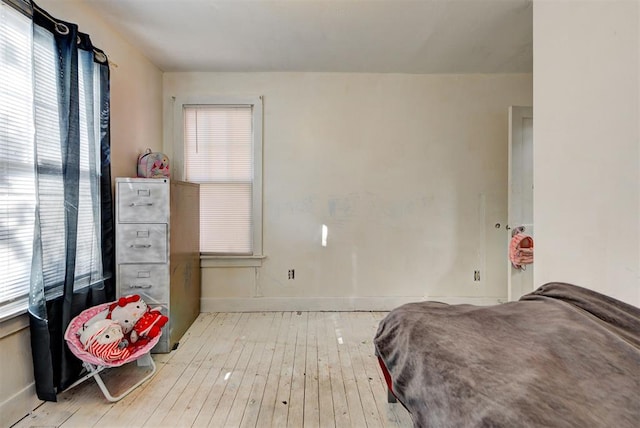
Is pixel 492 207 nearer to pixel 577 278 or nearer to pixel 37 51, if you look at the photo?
pixel 577 278

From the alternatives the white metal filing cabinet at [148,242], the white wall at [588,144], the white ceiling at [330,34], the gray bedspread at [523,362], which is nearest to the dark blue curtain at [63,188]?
the white metal filing cabinet at [148,242]

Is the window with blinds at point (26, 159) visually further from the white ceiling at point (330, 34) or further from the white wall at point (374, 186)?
the white wall at point (374, 186)

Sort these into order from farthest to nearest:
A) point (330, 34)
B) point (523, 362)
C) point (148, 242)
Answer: point (330, 34) < point (148, 242) < point (523, 362)

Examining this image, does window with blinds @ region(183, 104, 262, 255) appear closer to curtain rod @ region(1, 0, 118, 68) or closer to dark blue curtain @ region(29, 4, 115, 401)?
dark blue curtain @ region(29, 4, 115, 401)

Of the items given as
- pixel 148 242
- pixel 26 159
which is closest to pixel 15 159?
pixel 26 159

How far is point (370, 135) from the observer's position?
3.13m

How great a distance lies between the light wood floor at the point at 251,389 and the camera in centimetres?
161

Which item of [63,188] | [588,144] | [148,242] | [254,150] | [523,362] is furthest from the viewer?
[254,150]

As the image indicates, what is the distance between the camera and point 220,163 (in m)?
3.12

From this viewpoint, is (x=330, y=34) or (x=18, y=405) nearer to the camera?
(x=18, y=405)

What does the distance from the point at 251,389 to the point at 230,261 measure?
1.48 m

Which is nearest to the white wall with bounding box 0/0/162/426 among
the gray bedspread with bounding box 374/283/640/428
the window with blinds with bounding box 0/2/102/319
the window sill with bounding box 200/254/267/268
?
the window with blinds with bounding box 0/2/102/319

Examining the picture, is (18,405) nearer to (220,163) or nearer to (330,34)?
(220,163)

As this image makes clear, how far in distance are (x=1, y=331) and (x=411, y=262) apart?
9.88 feet
